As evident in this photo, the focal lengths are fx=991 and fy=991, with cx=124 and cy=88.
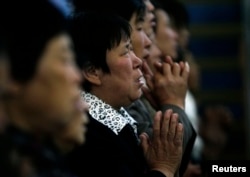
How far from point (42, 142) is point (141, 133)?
1.30 meters

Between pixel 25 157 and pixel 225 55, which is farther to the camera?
pixel 225 55

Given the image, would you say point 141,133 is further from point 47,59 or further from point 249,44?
point 249,44

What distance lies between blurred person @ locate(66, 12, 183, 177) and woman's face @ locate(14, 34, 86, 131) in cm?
98

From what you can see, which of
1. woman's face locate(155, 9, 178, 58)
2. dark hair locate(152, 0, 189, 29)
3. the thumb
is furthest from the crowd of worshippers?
dark hair locate(152, 0, 189, 29)

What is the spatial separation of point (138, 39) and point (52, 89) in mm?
1642

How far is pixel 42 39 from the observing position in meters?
2.42

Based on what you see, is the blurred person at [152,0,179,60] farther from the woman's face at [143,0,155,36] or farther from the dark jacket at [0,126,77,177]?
the dark jacket at [0,126,77,177]

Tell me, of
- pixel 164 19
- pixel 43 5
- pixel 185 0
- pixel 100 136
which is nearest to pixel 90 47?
pixel 100 136

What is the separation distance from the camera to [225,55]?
9.25 m

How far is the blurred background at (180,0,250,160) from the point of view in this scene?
9.12 m

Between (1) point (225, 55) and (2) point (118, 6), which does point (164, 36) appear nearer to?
(2) point (118, 6)

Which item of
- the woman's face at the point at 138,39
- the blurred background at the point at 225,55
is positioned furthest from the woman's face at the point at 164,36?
the blurred background at the point at 225,55

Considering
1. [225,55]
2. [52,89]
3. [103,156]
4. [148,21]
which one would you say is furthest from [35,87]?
[225,55]

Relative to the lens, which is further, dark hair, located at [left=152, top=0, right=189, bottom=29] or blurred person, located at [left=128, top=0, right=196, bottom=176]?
dark hair, located at [left=152, top=0, right=189, bottom=29]
